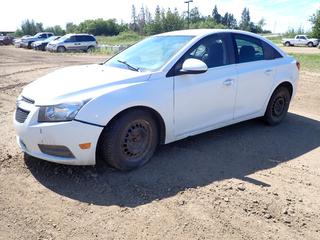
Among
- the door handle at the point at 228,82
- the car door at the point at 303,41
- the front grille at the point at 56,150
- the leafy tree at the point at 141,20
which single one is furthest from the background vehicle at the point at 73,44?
the leafy tree at the point at 141,20

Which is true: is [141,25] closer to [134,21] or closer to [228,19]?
[134,21]

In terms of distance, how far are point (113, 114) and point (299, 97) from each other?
21.6ft

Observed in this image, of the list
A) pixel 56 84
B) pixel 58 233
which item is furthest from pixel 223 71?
pixel 58 233

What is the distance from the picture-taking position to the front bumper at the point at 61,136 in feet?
13.7

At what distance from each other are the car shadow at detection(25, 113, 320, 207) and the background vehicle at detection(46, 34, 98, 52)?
98.5 ft

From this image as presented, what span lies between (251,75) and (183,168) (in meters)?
2.00

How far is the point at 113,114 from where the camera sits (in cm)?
434

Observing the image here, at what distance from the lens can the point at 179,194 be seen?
4.16 metres

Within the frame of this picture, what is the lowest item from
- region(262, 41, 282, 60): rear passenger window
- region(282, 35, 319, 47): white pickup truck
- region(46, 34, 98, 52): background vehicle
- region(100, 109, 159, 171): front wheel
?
region(282, 35, 319, 47): white pickup truck

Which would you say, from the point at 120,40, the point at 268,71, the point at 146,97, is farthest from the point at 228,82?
the point at 120,40

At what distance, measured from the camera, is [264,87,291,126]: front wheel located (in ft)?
21.5

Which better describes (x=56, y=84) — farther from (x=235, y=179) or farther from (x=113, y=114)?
(x=235, y=179)

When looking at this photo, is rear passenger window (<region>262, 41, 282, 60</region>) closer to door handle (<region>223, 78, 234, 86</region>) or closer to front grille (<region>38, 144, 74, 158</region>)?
door handle (<region>223, 78, 234, 86</region>)

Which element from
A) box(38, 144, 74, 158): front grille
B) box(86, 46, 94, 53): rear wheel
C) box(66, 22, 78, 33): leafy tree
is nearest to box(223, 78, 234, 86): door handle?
box(38, 144, 74, 158): front grille
